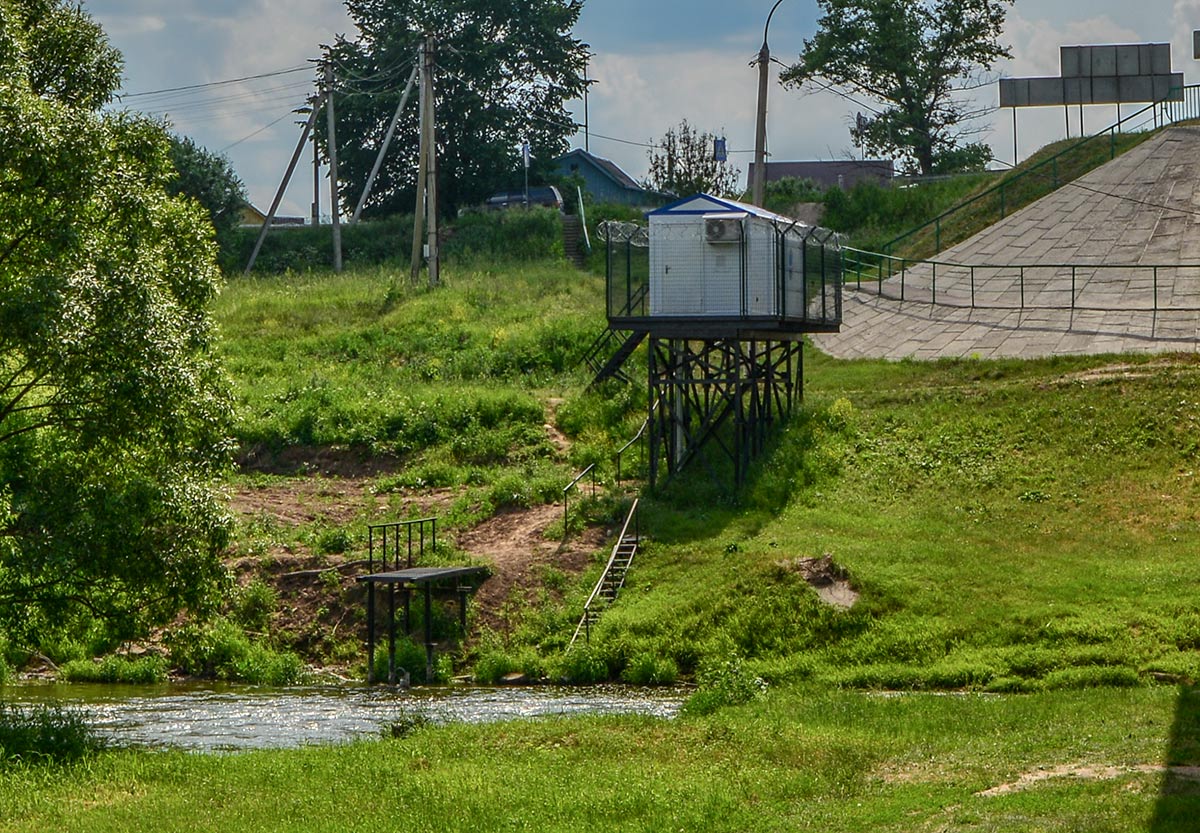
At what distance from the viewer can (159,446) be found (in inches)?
862

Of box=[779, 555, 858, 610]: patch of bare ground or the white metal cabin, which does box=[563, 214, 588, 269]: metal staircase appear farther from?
box=[779, 555, 858, 610]: patch of bare ground

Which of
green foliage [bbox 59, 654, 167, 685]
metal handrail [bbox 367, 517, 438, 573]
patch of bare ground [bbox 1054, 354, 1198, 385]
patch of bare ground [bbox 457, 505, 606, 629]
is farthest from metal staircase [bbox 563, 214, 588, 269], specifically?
green foliage [bbox 59, 654, 167, 685]

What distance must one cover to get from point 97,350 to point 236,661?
11.6 m

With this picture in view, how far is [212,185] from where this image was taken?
72.4 m

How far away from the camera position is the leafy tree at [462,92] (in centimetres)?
7362

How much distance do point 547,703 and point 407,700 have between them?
2709 mm

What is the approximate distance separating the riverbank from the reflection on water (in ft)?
8.58

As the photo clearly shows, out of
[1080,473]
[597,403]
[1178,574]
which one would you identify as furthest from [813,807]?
[597,403]

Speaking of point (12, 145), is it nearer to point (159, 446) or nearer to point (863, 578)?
point (159, 446)

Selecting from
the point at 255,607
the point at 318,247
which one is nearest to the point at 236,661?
the point at 255,607

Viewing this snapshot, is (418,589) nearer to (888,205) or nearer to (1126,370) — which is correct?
(1126,370)

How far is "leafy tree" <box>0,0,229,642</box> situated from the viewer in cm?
2030

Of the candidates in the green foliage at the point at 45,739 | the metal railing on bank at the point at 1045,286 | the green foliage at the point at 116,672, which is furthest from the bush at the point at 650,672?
the metal railing on bank at the point at 1045,286

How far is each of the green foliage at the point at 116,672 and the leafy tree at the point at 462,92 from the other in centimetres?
4600
